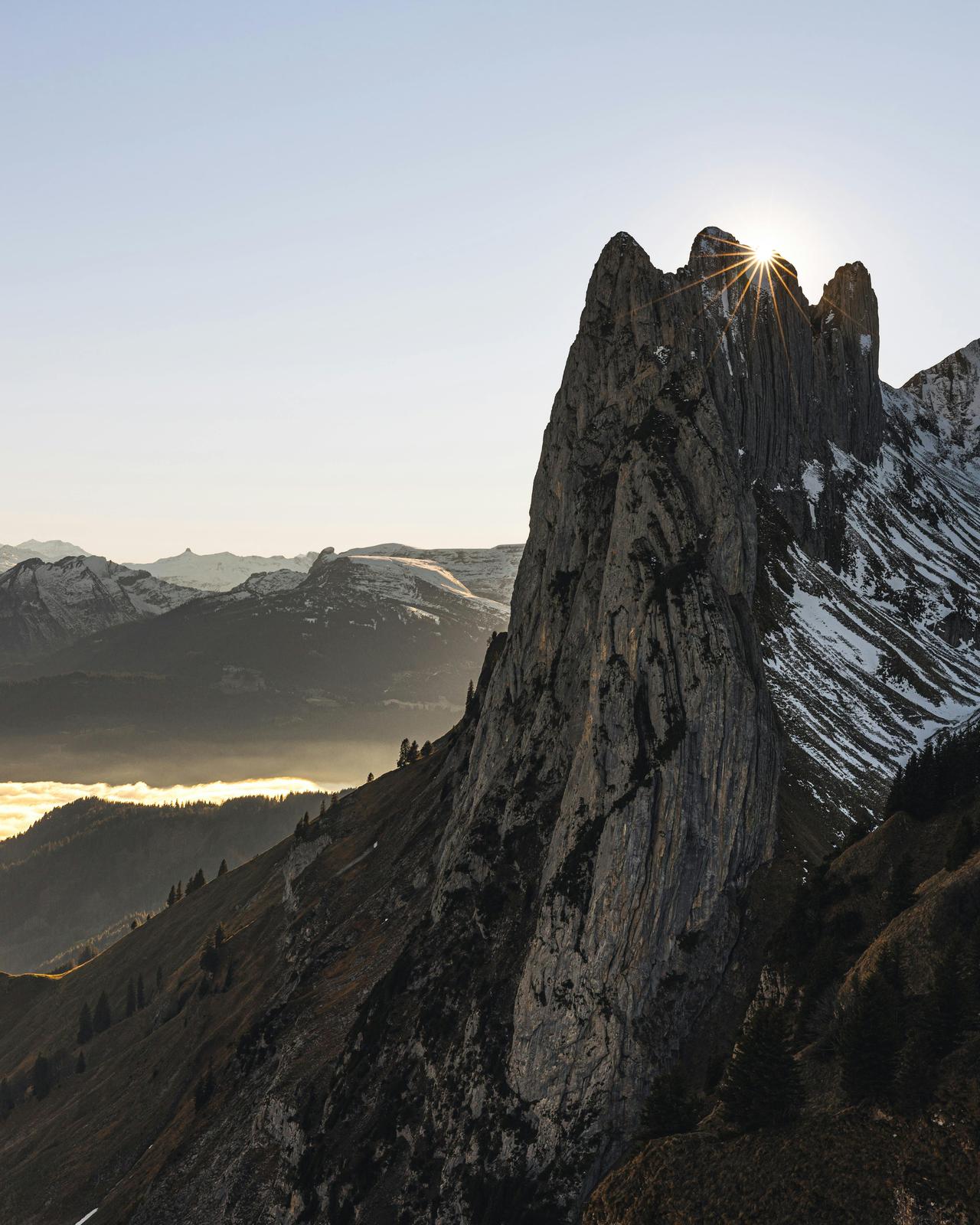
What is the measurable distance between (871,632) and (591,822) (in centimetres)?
8042

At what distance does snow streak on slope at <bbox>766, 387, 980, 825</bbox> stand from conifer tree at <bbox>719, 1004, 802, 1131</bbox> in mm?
44658

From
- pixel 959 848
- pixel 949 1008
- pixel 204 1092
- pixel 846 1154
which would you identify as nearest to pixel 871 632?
pixel 959 848

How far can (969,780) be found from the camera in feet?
200

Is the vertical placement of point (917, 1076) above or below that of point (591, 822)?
below

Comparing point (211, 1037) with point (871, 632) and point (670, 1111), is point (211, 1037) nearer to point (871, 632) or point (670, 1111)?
point (670, 1111)

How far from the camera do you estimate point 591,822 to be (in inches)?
2901

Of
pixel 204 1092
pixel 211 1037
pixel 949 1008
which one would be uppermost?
pixel 949 1008

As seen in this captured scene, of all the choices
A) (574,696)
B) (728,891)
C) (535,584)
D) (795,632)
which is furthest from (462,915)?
(795,632)

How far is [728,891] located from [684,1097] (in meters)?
19.2

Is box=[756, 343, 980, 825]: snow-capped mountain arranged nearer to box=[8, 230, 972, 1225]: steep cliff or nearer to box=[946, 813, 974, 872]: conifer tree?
box=[8, 230, 972, 1225]: steep cliff

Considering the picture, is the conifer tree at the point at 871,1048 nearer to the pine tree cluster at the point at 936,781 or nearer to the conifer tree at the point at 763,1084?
the conifer tree at the point at 763,1084

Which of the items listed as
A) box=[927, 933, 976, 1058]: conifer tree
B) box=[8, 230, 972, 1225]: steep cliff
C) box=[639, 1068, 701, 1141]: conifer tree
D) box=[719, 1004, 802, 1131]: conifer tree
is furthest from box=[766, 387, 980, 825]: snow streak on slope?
box=[927, 933, 976, 1058]: conifer tree

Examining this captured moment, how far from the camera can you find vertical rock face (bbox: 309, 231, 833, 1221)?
67.6 m

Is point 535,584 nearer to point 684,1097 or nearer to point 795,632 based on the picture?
point 795,632
